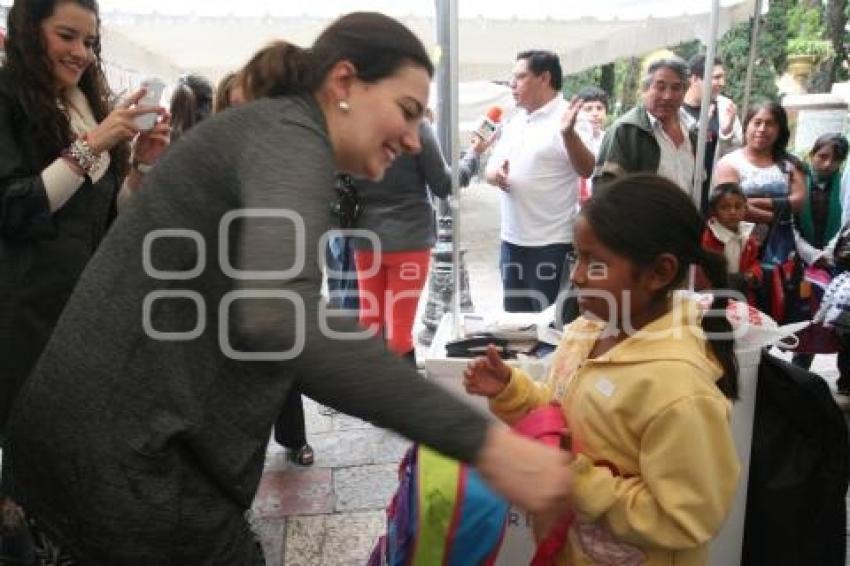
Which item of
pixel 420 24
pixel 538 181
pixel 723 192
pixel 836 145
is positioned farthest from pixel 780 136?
pixel 420 24

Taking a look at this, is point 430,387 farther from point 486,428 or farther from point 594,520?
point 594,520

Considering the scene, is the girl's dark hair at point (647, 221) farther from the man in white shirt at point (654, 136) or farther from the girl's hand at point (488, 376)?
the man in white shirt at point (654, 136)

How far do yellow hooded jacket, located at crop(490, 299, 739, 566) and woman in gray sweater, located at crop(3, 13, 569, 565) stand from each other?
521 mm

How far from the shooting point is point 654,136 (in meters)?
3.79

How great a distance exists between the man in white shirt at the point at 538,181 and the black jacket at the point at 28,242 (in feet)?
8.15

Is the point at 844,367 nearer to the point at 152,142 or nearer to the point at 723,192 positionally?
the point at 723,192

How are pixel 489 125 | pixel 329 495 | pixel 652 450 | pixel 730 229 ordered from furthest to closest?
pixel 730 229 < pixel 489 125 < pixel 329 495 < pixel 652 450

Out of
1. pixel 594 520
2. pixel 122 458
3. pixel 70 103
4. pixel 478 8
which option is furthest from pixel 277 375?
pixel 478 8

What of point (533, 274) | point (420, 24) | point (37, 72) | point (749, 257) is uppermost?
point (420, 24)

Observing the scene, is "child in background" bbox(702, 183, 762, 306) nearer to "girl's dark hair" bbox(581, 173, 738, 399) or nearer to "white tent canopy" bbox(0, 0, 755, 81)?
"white tent canopy" bbox(0, 0, 755, 81)

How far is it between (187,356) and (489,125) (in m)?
3.18

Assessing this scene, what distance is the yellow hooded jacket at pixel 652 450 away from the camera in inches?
55.4

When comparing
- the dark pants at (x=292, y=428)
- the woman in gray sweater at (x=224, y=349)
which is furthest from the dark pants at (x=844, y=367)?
the woman in gray sweater at (x=224, y=349)

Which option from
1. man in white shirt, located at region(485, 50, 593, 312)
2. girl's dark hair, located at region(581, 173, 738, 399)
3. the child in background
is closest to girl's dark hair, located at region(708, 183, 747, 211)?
the child in background
